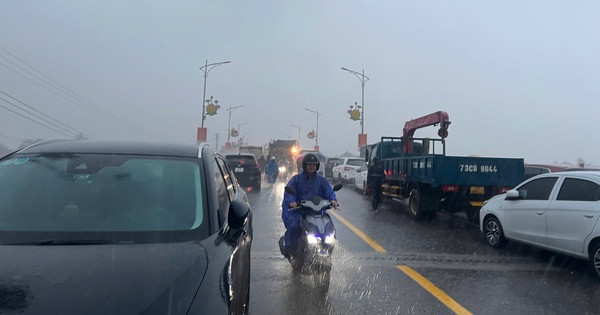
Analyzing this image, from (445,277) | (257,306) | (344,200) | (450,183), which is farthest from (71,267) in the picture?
(344,200)

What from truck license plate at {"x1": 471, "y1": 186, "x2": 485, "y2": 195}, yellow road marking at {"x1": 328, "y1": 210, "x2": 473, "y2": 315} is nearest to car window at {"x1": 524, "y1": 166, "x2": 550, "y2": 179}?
truck license plate at {"x1": 471, "y1": 186, "x2": 485, "y2": 195}

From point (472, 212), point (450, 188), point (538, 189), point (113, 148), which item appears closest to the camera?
point (113, 148)

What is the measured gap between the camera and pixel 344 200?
18.2m

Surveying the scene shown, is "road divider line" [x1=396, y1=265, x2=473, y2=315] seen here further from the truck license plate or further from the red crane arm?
the red crane arm

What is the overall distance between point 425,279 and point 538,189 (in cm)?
312

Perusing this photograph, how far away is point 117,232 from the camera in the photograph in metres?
3.07

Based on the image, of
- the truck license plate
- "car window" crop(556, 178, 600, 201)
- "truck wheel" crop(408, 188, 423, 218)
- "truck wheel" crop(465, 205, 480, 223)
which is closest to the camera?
"car window" crop(556, 178, 600, 201)

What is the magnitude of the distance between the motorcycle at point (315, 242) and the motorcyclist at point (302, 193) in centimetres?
10

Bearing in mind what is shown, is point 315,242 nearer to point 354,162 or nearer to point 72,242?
point 72,242

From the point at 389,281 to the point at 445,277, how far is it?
0.86 m

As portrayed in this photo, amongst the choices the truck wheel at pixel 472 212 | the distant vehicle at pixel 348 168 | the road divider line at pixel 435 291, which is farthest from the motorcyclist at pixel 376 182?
the distant vehicle at pixel 348 168

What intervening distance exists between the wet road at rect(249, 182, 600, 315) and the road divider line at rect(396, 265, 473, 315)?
0.03 ft

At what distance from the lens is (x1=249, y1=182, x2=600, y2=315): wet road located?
5.29 m

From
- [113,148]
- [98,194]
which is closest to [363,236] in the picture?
[113,148]
